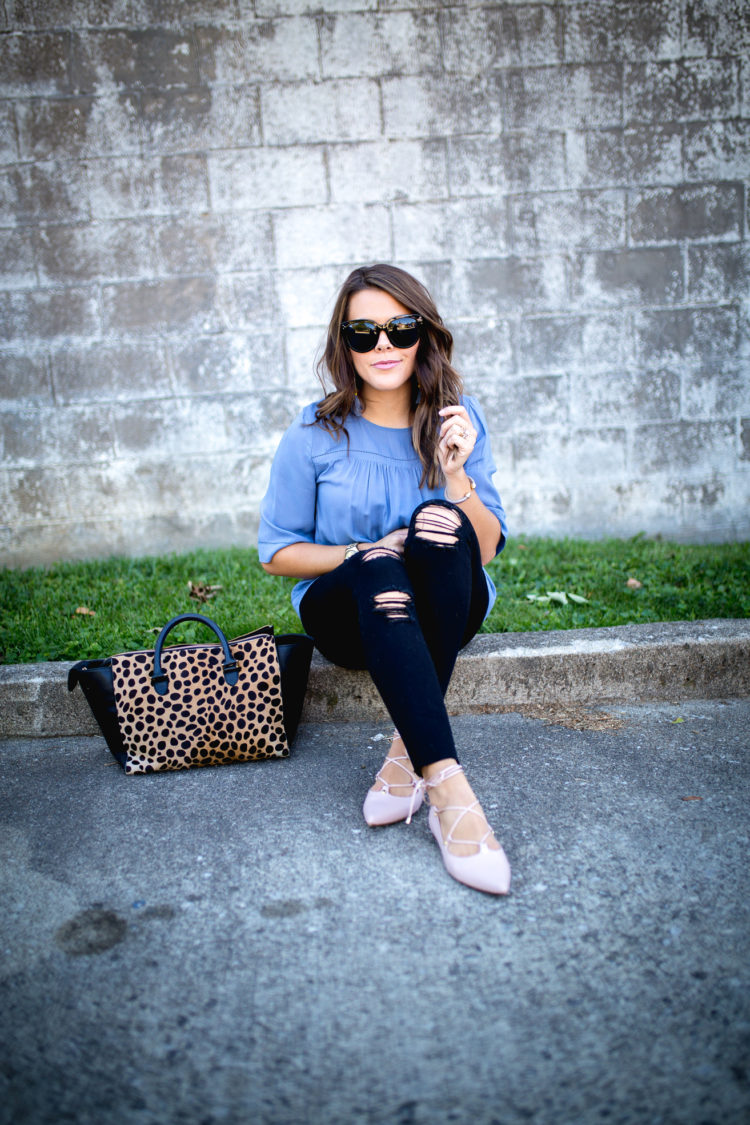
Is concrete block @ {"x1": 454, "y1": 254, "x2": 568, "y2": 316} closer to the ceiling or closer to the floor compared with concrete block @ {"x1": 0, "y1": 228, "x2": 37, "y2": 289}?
closer to the floor

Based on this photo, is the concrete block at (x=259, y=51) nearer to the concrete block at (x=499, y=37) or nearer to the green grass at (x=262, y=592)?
the concrete block at (x=499, y=37)

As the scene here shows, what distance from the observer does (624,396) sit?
16.0 ft

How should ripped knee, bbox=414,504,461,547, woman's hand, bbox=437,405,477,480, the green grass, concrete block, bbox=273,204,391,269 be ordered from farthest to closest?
concrete block, bbox=273,204,391,269 < the green grass < woman's hand, bbox=437,405,477,480 < ripped knee, bbox=414,504,461,547

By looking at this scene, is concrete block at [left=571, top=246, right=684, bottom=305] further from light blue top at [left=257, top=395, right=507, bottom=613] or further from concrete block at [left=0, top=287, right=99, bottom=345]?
concrete block at [left=0, top=287, right=99, bottom=345]

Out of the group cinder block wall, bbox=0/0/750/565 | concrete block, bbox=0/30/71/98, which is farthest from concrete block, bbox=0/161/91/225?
concrete block, bbox=0/30/71/98

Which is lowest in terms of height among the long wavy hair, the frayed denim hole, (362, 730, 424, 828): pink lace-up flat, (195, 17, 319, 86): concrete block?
(362, 730, 424, 828): pink lace-up flat

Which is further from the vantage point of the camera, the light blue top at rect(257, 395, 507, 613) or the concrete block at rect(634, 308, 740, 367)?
the concrete block at rect(634, 308, 740, 367)

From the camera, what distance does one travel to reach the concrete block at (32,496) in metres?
4.72

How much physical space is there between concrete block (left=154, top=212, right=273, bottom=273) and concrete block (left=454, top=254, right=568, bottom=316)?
1202 mm

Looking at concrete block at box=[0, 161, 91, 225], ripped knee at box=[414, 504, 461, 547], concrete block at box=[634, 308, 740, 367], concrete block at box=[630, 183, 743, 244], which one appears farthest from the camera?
concrete block at box=[634, 308, 740, 367]

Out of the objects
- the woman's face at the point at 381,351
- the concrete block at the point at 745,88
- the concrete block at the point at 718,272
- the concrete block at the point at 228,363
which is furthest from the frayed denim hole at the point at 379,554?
the concrete block at the point at 745,88

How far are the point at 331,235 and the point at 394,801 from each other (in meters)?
3.63

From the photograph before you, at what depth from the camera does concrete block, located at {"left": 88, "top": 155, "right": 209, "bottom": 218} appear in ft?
14.8

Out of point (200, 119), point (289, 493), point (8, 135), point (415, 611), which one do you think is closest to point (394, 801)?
point (415, 611)
